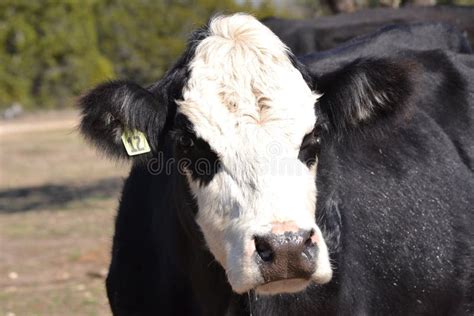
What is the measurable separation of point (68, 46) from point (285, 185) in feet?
112

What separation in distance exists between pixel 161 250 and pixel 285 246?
1.37m

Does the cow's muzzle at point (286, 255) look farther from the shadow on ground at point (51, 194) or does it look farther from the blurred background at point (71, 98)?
the shadow on ground at point (51, 194)

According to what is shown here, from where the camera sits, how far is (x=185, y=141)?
485 centimetres

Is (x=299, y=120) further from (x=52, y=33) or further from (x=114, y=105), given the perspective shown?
(x=52, y=33)

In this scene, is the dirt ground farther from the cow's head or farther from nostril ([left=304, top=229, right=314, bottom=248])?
nostril ([left=304, top=229, right=314, bottom=248])

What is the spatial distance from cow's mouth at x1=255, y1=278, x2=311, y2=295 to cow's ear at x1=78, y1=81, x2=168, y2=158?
97cm

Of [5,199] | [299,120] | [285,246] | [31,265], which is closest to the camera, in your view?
[285,246]

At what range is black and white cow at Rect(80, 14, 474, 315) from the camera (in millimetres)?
4555

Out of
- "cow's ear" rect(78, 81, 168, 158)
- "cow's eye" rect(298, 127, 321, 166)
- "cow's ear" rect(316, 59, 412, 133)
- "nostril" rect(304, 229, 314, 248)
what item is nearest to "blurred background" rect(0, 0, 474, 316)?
"cow's ear" rect(78, 81, 168, 158)

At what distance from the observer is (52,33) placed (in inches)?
1483

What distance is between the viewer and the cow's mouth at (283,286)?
443cm

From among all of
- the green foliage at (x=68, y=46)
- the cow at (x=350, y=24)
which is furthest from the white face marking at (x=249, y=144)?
the green foliage at (x=68, y=46)

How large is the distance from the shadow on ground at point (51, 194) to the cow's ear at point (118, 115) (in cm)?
1031

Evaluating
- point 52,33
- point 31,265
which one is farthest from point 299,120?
point 52,33
